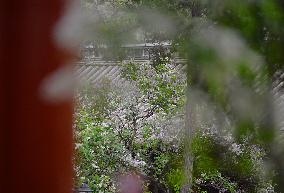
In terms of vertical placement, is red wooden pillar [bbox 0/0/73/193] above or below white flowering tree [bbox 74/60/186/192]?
above

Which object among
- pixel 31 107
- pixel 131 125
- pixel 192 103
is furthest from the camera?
pixel 131 125

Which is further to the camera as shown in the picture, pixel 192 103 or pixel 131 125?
pixel 131 125

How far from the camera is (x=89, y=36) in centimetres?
84

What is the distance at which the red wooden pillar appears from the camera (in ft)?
1.93

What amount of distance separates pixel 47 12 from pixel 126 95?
1.62 feet

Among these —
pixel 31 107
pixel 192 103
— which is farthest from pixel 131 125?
pixel 31 107

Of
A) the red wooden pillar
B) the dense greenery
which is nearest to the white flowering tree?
the dense greenery

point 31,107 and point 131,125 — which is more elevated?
point 31,107

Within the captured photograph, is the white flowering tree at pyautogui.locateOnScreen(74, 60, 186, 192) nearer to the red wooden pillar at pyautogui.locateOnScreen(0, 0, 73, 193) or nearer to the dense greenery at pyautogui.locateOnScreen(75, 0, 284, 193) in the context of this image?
the dense greenery at pyautogui.locateOnScreen(75, 0, 284, 193)

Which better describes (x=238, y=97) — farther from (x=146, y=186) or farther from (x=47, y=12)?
(x=146, y=186)

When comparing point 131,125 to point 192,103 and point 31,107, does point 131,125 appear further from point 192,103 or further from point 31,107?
point 31,107

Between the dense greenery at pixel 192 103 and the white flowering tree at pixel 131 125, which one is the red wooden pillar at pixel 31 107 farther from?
the white flowering tree at pixel 131 125

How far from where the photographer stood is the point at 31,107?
0.59 metres

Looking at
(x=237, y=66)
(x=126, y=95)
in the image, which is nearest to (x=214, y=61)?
(x=237, y=66)
